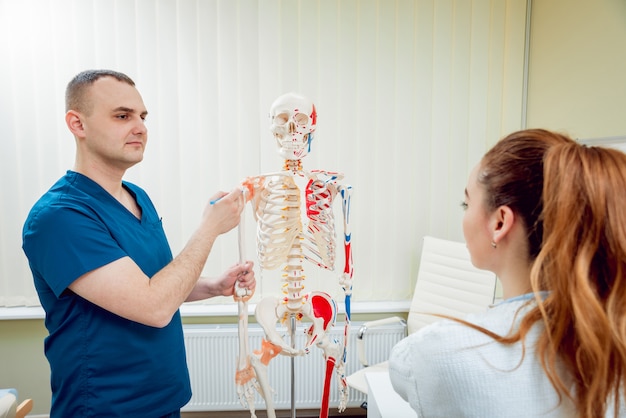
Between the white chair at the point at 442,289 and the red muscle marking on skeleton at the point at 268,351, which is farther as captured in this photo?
the white chair at the point at 442,289

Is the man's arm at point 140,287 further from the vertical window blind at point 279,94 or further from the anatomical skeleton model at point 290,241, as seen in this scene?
the vertical window blind at point 279,94

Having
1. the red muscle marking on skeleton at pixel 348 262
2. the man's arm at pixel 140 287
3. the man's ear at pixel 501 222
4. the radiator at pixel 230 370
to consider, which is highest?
the man's ear at pixel 501 222

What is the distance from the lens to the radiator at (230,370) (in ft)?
7.68

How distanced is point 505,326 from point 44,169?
252 centimetres

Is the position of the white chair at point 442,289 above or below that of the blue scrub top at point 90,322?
below

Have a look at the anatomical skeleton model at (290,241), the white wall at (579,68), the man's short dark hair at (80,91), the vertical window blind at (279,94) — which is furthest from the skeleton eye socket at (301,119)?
the white wall at (579,68)

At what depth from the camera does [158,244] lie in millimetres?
1291

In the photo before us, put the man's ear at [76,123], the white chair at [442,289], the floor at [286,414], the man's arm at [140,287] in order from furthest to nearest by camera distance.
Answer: the floor at [286,414]
the white chair at [442,289]
the man's ear at [76,123]
the man's arm at [140,287]

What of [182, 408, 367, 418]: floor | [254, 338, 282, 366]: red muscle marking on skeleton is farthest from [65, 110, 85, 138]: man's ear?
[182, 408, 367, 418]: floor

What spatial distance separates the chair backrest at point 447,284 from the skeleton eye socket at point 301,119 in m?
1.26

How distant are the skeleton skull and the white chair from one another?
115 cm

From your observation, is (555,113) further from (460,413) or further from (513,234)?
(460,413)

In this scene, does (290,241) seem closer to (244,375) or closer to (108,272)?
(244,375)

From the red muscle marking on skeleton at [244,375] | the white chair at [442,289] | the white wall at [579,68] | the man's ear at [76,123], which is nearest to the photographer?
the man's ear at [76,123]
